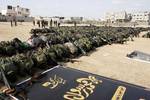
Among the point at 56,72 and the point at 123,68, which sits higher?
the point at 56,72

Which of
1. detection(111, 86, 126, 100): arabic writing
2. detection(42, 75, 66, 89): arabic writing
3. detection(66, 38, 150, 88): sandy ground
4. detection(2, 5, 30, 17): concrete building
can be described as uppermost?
detection(2, 5, 30, 17): concrete building

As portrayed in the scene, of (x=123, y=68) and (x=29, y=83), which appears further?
(x=123, y=68)

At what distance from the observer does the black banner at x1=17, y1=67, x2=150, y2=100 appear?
13.8ft

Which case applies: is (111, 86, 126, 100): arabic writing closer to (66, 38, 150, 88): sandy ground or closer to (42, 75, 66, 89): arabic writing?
(42, 75, 66, 89): arabic writing

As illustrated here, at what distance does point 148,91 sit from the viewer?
15.7 feet

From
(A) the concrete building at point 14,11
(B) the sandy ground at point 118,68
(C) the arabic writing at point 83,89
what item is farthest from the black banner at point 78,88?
(A) the concrete building at point 14,11

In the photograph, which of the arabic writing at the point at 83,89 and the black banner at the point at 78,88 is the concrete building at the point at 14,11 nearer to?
the black banner at the point at 78,88

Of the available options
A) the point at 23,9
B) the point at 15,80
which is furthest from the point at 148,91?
the point at 23,9

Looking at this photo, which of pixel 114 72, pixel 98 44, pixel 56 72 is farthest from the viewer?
pixel 98 44

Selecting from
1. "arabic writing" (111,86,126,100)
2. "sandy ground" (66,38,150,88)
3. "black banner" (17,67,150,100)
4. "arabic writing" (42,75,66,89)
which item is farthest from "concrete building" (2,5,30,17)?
"arabic writing" (111,86,126,100)

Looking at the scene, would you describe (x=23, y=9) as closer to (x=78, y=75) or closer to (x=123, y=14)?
(x=123, y=14)

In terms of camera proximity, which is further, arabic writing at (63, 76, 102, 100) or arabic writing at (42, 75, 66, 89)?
arabic writing at (42, 75, 66, 89)

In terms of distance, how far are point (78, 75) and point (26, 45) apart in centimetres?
963

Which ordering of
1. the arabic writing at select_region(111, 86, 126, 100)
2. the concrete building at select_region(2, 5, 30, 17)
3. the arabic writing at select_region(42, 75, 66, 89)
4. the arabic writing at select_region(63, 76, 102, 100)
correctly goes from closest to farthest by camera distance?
the arabic writing at select_region(63, 76, 102, 100) < the arabic writing at select_region(111, 86, 126, 100) < the arabic writing at select_region(42, 75, 66, 89) < the concrete building at select_region(2, 5, 30, 17)
